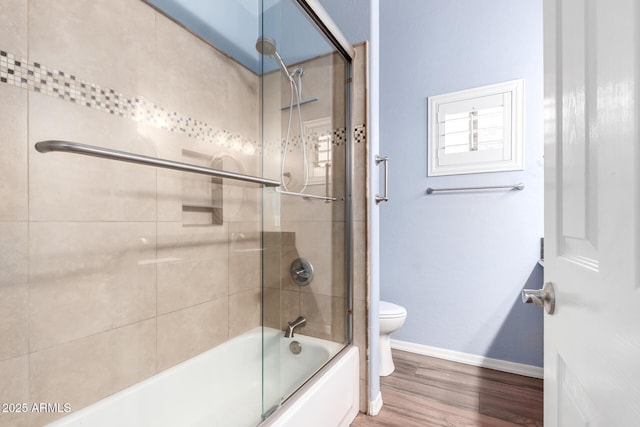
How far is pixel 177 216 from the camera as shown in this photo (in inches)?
56.2

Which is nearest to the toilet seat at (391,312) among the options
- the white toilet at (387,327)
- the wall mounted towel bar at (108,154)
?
the white toilet at (387,327)

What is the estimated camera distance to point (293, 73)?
137 cm

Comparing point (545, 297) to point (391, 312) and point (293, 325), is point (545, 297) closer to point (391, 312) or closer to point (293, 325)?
point (293, 325)

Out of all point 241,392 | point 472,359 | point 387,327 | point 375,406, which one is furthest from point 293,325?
point 472,359

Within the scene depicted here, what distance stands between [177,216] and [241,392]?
2.82ft

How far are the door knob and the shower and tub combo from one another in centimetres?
88

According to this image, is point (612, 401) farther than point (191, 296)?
No

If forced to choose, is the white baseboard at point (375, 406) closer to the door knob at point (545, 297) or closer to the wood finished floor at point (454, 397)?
the wood finished floor at point (454, 397)

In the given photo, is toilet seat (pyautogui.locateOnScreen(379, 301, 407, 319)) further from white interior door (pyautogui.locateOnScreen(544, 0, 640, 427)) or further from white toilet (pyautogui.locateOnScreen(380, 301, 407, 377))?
white interior door (pyautogui.locateOnScreen(544, 0, 640, 427))

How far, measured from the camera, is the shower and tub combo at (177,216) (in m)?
0.97

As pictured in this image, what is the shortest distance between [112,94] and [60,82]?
17 centimetres

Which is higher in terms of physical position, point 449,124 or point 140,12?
point 140,12

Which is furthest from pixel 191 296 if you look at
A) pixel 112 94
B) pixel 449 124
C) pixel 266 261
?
pixel 449 124

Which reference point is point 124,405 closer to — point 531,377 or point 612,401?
point 612,401
